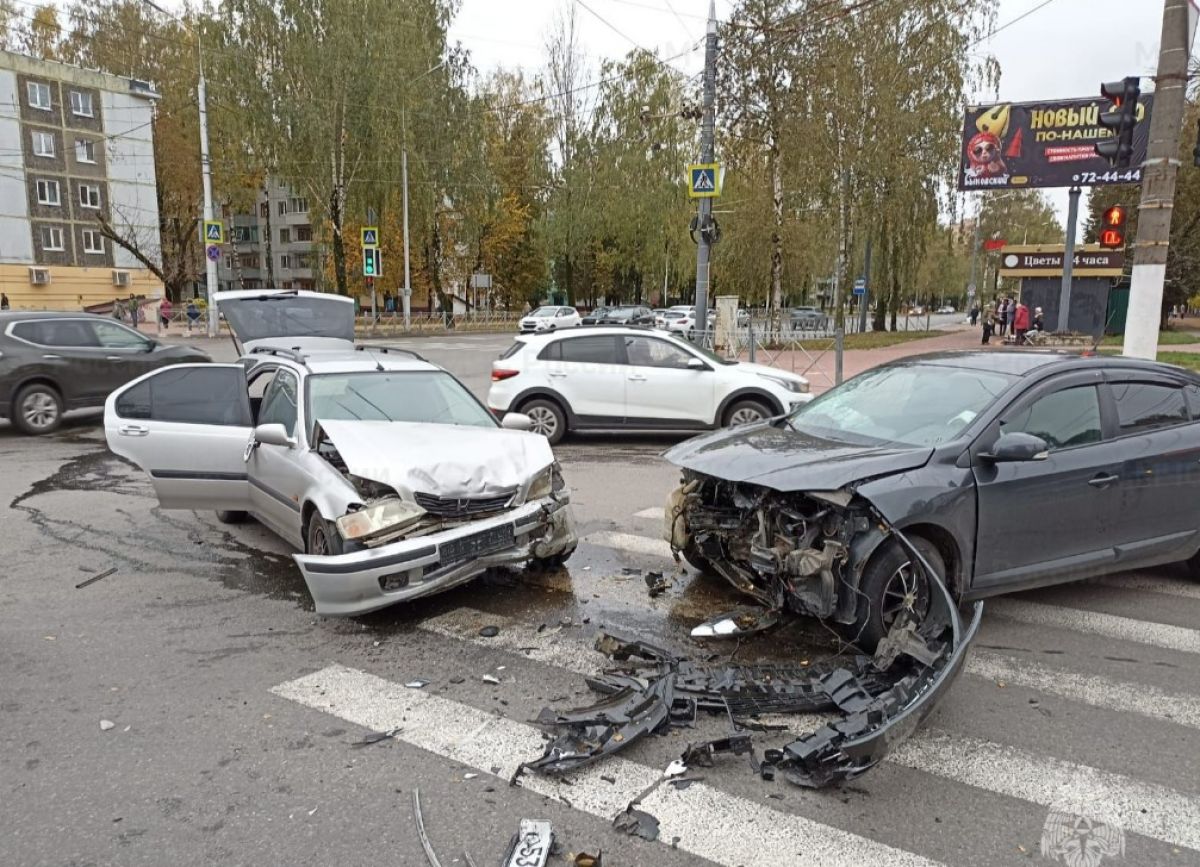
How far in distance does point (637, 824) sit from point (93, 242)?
55.4 meters

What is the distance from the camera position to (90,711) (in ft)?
12.9

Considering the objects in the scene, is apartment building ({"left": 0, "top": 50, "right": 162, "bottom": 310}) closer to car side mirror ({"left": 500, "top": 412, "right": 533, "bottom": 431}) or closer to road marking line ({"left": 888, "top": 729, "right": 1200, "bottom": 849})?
car side mirror ({"left": 500, "top": 412, "right": 533, "bottom": 431})

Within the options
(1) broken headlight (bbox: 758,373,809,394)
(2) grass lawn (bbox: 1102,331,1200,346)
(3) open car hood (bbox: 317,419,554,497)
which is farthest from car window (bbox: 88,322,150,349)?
(2) grass lawn (bbox: 1102,331,1200,346)

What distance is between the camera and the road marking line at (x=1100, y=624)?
16.2 feet

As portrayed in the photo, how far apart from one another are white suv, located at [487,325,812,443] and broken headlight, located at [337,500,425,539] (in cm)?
660

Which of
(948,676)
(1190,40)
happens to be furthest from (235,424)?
(1190,40)

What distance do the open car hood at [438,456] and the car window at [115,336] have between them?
907 cm

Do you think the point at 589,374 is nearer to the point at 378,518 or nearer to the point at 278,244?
the point at 378,518

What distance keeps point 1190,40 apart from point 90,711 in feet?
40.1

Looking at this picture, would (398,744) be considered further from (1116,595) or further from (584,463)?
(584,463)

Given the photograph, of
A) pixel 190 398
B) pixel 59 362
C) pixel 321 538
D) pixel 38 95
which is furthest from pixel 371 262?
pixel 321 538

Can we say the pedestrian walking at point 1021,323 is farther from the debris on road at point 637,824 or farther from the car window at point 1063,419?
the debris on road at point 637,824

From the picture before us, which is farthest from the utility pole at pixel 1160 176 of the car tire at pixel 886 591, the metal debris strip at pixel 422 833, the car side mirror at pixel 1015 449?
the metal debris strip at pixel 422 833

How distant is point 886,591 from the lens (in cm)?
439
